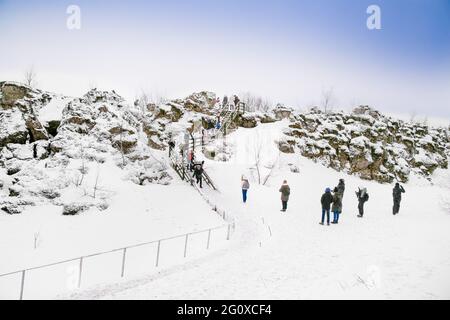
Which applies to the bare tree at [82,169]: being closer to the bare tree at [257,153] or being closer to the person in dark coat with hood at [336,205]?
the bare tree at [257,153]

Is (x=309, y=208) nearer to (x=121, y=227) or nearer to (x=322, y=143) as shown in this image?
(x=121, y=227)

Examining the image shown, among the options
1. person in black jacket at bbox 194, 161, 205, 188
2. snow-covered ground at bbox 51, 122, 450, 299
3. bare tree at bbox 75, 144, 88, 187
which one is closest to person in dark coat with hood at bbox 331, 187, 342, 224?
snow-covered ground at bbox 51, 122, 450, 299

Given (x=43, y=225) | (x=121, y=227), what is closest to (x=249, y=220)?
(x=121, y=227)

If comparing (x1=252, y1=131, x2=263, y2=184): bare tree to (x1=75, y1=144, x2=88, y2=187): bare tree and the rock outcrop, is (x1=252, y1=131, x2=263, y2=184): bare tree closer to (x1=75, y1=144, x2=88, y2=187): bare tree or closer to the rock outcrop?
the rock outcrop

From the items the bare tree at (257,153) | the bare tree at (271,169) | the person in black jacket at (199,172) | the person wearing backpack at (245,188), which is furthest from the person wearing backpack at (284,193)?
the bare tree at (271,169)

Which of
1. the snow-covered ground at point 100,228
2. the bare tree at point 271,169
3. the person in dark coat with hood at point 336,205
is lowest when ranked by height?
the snow-covered ground at point 100,228

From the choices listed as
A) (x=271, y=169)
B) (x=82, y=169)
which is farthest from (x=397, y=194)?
(x=82, y=169)

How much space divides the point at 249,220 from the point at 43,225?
1194 centimetres

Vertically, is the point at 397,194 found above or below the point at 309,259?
above

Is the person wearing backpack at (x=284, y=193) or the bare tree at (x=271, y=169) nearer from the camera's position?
the person wearing backpack at (x=284, y=193)

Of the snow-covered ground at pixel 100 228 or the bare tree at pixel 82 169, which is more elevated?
the bare tree at pixel 82 169

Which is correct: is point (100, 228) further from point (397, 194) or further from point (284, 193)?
point (397, 194)

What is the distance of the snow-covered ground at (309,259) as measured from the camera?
28.3ft

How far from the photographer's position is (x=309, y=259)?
11.2m
